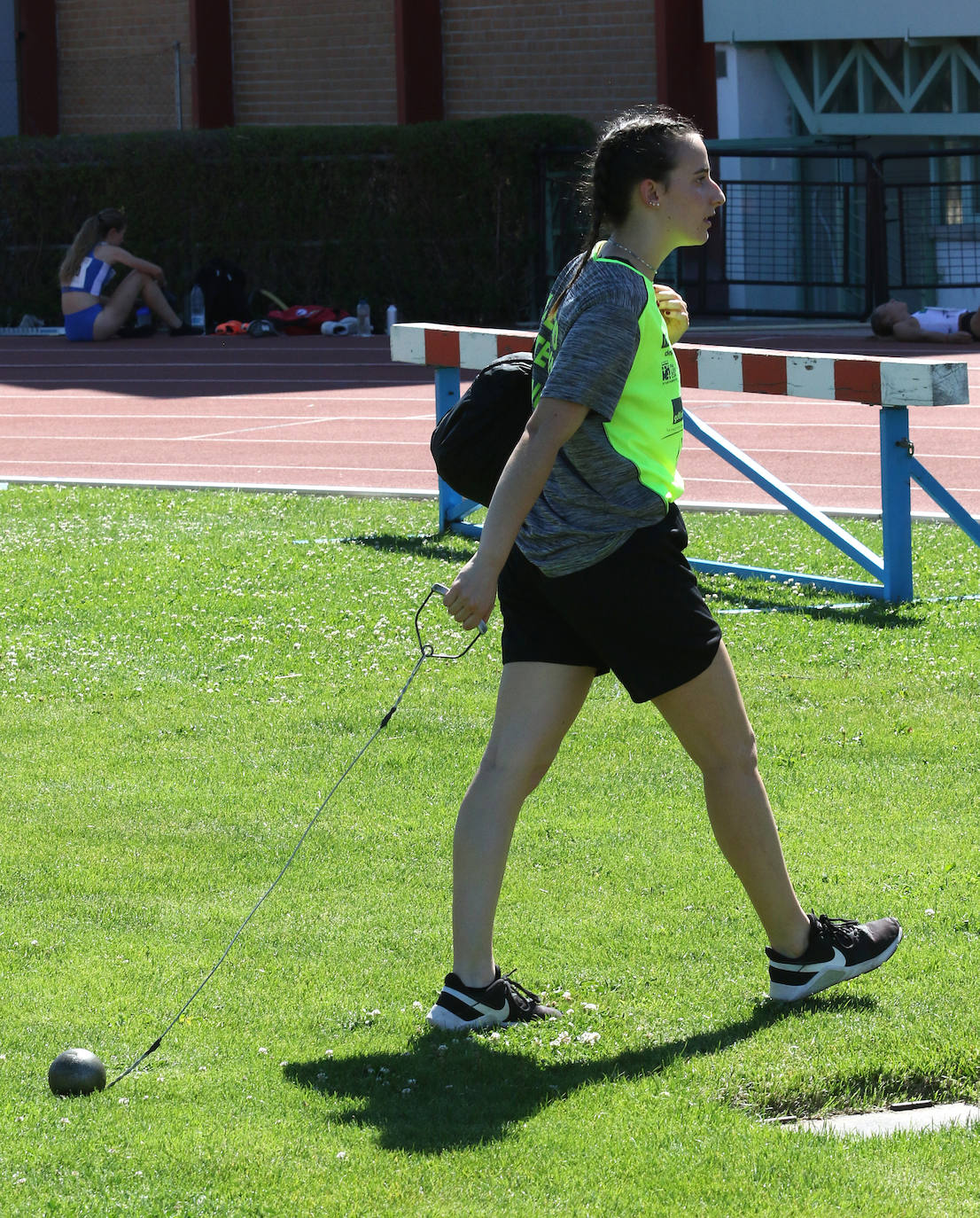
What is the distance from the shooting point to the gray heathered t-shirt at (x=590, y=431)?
12.0 ft

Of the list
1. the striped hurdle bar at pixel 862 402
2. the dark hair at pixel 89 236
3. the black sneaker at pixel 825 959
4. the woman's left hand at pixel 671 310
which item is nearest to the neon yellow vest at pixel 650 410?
the woman's left hand at pixel 671 310

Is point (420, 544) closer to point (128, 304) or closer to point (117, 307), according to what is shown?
point (117, 307)

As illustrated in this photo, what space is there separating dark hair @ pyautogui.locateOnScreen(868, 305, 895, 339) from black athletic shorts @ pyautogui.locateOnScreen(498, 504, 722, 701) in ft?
55.4

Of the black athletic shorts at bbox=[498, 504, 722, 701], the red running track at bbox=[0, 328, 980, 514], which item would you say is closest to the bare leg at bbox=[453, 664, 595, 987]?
the black athletic shorts at bbox=[498, 504, 722, 701]

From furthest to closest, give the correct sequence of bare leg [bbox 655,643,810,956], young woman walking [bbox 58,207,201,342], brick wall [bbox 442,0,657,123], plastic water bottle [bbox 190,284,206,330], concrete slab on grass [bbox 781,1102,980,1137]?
brick wall [bbox 442,0,657,123]
plastic water bottle [bbox 190,284,206,330]
young woman walking [bbox 58,207,201,342]
bare leg [bbox 655,643,810,956]
concrete slab on grass [bbox 781,1102,980,1137]

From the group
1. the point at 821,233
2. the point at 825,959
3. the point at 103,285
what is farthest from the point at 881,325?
the point at 825,959

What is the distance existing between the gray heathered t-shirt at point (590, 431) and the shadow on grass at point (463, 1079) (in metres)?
1.00

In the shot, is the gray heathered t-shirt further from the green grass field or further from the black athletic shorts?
the green grass field

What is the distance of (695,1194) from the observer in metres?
3.23

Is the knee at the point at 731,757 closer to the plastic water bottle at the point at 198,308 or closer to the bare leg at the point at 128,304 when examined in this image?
the bare leg at the point at 128,304

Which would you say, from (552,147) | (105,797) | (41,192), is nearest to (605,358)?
(105,797)

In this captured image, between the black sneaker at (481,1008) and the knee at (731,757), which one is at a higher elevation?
the knee at (731,757)

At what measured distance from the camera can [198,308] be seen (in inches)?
960

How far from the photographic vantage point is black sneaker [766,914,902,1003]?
13.4 feet
